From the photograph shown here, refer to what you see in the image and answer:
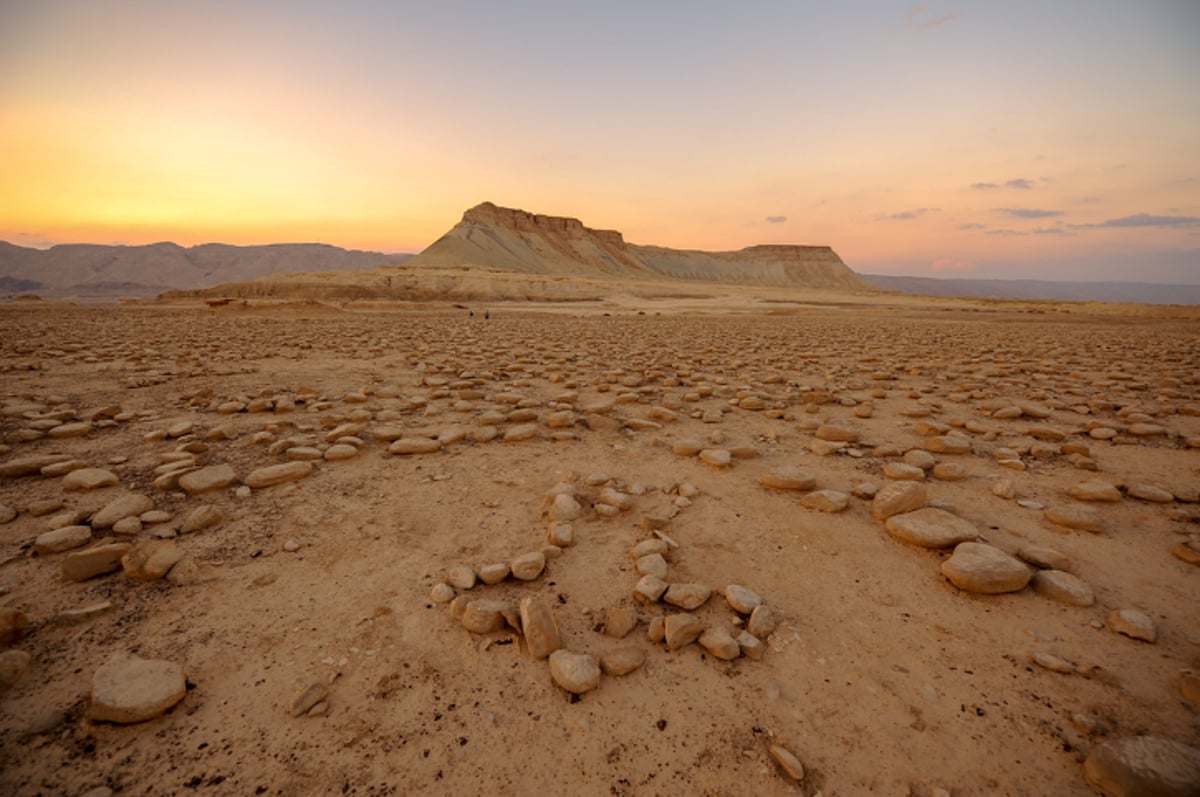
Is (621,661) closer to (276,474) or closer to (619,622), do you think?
(619,622)

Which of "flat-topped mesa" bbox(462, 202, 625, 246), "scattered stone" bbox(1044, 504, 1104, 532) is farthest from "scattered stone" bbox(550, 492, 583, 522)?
"flat-topped mesa" bbox(462, 202, 625, 246)

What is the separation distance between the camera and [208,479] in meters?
2.74

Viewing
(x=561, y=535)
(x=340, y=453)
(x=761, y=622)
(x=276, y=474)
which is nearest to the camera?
(x=761, y=622)

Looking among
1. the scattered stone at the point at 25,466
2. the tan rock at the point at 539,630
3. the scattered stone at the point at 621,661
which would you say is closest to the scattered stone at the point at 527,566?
the tan rock at the point at 539,630

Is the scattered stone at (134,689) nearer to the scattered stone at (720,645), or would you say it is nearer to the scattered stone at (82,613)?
the scattered stone at (82,613)

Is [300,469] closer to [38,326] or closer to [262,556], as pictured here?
[262,556]

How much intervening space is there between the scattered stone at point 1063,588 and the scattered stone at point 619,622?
1544mm

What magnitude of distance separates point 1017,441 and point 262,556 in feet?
15.5

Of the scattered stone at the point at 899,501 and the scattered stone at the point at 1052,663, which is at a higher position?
the scattered stone at the point at 899,501

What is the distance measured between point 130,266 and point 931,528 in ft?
479

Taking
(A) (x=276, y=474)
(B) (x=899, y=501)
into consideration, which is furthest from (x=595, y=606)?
(A) (x=276, y=474)

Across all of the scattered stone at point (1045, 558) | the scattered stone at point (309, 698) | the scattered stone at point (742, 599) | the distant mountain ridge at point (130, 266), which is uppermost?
the distant mountain ridge at point (130, 266)

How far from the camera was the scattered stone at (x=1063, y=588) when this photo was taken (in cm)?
175

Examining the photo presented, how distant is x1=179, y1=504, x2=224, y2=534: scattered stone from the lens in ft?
7.48
